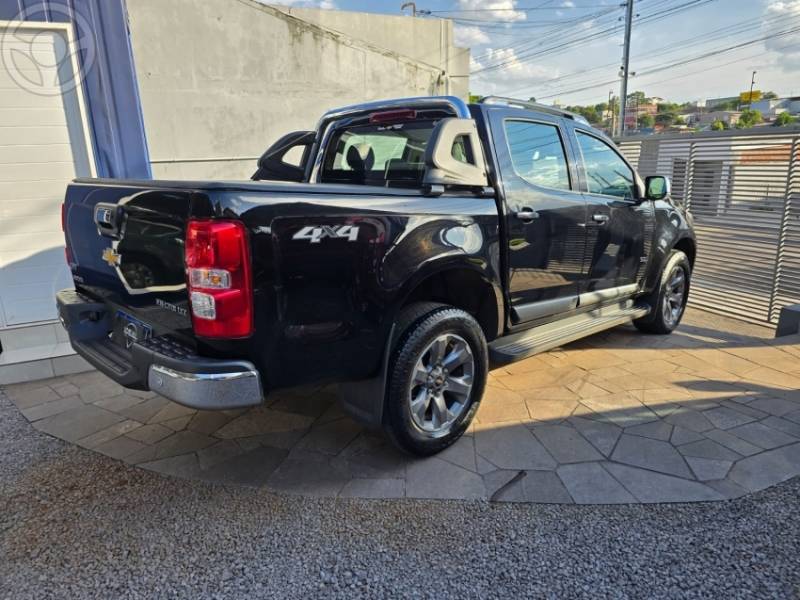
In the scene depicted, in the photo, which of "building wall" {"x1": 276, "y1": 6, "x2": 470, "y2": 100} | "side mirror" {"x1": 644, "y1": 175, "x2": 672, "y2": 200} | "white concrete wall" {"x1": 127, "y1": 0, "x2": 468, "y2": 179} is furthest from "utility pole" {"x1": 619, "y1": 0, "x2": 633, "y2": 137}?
"side mirror" {"x1": 644, "y1": 175, "x2": 672, "y2": 200}

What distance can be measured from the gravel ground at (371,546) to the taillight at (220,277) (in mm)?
1015

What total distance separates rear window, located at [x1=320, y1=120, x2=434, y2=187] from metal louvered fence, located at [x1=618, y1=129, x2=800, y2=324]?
4171mm

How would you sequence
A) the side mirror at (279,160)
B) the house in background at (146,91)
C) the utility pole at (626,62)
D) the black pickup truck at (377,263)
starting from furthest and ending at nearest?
the utility pole at (626,62), the side mirror at (279,160), the house in background at (146,91), the black pickup truck at (377,263)

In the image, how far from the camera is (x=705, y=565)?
7.50ft

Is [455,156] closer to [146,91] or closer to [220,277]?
[220,277]

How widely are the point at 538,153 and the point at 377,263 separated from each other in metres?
1.74

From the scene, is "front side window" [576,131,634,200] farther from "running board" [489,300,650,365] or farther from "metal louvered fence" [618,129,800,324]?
"metal louvered fence" [618,129,800,324]

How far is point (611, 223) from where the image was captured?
4223 millimetres

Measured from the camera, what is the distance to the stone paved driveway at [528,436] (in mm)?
2885

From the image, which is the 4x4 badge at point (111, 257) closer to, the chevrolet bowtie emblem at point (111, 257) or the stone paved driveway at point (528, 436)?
the chevrolet bowtie emblem at point (111, 257)

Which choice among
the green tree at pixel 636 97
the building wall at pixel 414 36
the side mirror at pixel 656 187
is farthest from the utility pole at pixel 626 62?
the side mirror at pixel 656 187

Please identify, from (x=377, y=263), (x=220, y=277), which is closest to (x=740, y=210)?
(x=377, y=263)

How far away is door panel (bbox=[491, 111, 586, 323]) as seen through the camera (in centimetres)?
341

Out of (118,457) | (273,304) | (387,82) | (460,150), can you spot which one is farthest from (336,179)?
(387,82)
